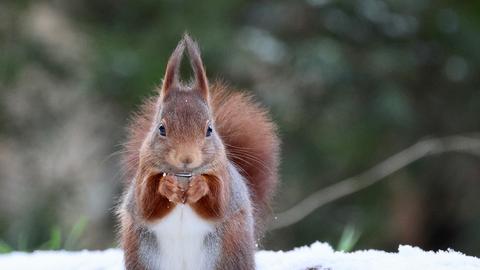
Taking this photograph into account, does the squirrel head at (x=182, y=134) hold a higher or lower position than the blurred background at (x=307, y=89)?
lower

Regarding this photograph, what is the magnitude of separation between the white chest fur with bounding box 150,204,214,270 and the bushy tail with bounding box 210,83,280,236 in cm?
38

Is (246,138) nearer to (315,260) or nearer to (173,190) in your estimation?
(315,260)

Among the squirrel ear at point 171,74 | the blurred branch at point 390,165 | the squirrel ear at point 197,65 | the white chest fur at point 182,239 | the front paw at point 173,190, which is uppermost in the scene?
the blurred branch at point 390,165

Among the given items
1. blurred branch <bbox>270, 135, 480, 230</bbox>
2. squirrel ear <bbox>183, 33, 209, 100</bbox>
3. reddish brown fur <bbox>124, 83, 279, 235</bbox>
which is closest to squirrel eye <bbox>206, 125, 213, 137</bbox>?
squirrel ear <bbox>183, 33, 209, 100</bbox>

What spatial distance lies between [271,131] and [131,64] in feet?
5.26

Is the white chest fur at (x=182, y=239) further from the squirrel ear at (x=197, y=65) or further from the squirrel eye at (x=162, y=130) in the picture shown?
the squirrel ear at (x=197, y=65)

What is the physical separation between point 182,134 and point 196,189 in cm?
10

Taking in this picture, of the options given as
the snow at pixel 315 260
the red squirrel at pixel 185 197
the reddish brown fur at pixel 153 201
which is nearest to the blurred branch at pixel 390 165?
the snow at pixel 315 260

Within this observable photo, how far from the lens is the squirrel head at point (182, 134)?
2.05 meters

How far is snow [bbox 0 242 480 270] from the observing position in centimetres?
231

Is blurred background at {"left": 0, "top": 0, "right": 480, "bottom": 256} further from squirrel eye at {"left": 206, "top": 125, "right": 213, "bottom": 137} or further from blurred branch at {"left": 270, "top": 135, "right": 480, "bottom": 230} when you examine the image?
squirrel eye at {"left": 206, "top": 125, "right": 213, "bottom": 137}

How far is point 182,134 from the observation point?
6.77ft

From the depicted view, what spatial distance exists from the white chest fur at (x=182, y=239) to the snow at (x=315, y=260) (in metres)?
0.36

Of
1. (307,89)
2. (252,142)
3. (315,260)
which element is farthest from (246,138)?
(307,89)
